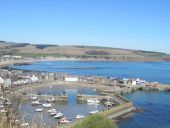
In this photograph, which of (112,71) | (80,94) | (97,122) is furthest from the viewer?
(112,71)

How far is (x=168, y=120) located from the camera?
1088 inches

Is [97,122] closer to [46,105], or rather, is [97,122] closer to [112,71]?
[46,105]

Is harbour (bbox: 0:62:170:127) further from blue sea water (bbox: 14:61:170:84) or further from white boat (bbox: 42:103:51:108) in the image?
blue sea water (bbox: 14:61:170:84)

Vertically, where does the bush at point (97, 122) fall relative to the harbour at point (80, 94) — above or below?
above

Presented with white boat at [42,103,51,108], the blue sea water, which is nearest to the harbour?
white boat at [42,103,51,108]

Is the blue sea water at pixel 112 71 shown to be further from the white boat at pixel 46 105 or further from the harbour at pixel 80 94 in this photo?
the white boat at pixel 46 105

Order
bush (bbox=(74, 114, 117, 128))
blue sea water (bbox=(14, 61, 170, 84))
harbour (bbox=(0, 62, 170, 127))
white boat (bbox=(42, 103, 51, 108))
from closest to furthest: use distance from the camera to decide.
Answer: bush (bbox=(74, 114, 117, 128)) < harbour (bbox=(0, 62, 170, 127)) < white boat (bbox=(42, 103, 51, 108)) < blue sea water (bbox=(14, 61, 170, 84))

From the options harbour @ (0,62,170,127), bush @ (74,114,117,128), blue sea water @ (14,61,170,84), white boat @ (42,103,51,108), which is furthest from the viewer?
blue sea water @ (14,61,170,84)

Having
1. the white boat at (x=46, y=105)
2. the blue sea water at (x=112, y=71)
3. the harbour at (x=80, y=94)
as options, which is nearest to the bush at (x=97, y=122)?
the harbour at (x=80, y=94)

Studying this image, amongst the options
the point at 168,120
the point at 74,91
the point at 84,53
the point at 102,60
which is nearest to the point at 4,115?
the point at 168,120

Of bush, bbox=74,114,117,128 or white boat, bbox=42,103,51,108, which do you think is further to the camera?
white boat, bbox=42,103,51,108

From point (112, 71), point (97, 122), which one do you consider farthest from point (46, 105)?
point (112, 71)

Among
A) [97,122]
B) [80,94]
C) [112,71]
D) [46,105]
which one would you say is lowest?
[112,71]

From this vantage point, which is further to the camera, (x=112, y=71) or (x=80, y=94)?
(x=112, y=71)
